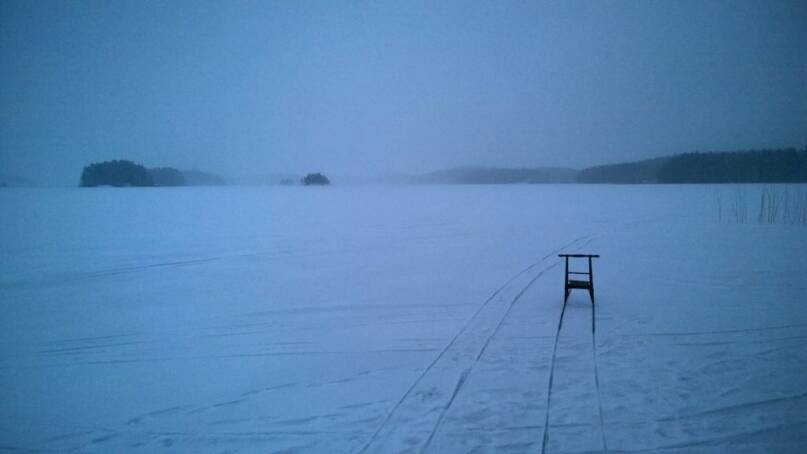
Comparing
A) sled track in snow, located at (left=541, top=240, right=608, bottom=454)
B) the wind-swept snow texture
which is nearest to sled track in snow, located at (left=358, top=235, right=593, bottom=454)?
the wind-swept snow texture

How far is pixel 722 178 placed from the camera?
61.7 meters

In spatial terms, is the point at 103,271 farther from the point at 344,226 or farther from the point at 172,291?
the point at 344,226

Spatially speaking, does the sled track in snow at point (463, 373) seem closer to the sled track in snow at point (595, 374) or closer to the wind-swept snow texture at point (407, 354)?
the wind-swept snow texture at point (407, 354)

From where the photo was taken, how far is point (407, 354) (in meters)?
5.02

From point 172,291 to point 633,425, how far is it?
7.94 m

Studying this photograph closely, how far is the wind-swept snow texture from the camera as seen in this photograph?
3.46 m

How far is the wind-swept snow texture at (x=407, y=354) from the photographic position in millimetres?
3463

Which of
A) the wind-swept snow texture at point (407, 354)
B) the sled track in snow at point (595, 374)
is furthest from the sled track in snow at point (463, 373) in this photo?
the sled track in snow at point (595, 374)

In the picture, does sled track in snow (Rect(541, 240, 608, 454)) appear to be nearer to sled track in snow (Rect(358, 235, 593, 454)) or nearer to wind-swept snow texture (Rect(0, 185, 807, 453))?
wind-swept snow texture (Rect(0, 185, 807, 453))

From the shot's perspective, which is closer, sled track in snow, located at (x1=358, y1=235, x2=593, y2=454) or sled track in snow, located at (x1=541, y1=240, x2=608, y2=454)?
sled track in snow, located at (x1=541, y1=240, x2=608, y2=454)

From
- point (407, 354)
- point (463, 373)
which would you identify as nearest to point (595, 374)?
point (463, 373)

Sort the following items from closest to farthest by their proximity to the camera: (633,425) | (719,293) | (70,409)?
1. (633,425)
2. (70,409)
3. (719,293)

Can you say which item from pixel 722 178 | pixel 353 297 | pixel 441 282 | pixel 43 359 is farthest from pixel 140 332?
pixel 722 178

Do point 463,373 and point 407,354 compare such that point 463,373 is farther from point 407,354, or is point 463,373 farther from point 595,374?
point 595,374
